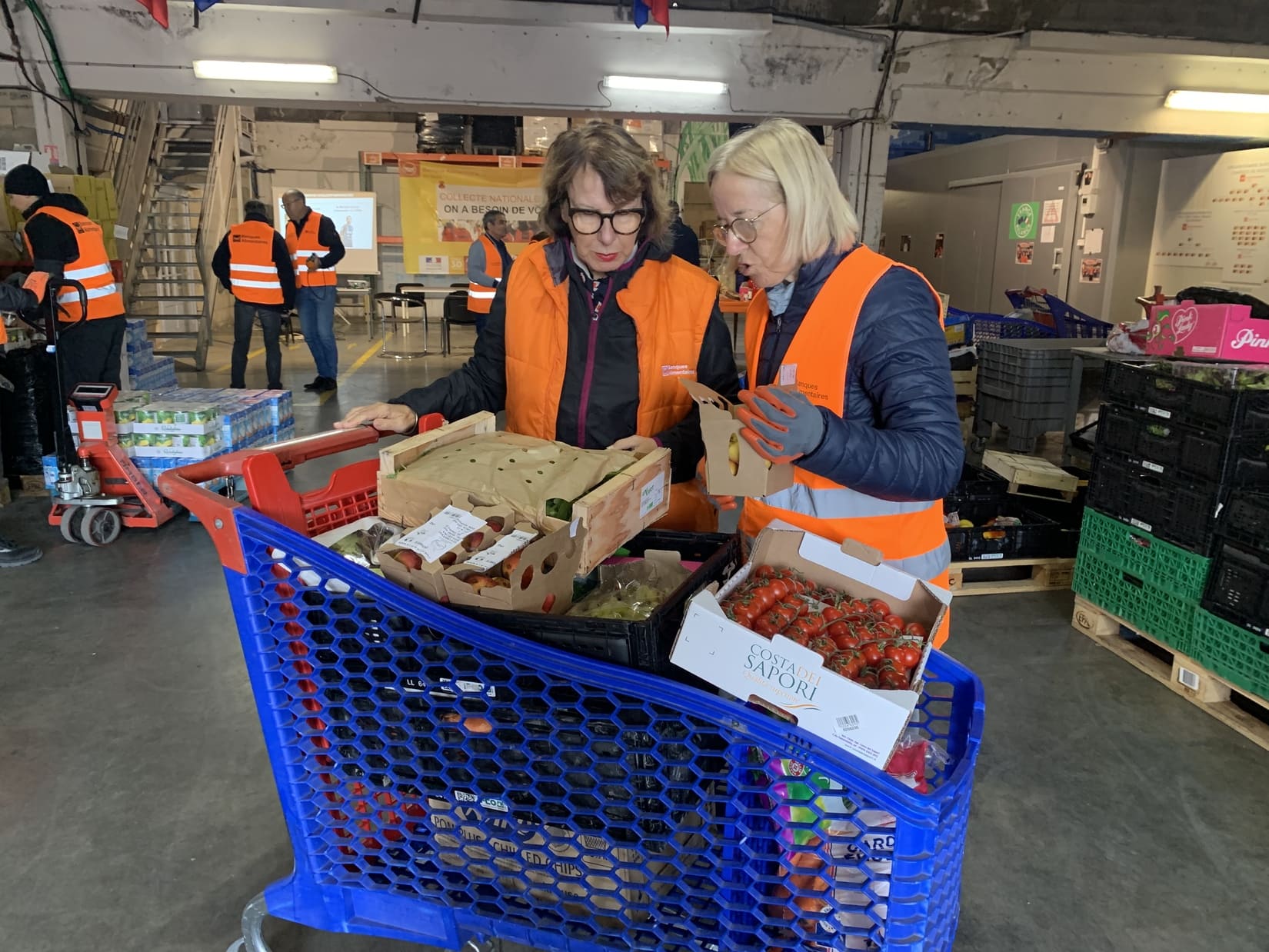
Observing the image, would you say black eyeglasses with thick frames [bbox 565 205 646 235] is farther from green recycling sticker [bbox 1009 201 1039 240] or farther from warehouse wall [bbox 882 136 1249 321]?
green recycling sticker [bbox 1009 201 1039 240]

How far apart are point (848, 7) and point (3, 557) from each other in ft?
24.4

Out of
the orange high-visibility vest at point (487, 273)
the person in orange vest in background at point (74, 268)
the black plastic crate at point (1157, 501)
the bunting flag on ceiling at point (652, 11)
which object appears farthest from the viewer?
the orange high-visibility vest at point (487, 273)

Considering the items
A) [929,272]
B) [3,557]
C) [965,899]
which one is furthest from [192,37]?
[929,272]

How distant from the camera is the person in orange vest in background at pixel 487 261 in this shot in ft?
29.3

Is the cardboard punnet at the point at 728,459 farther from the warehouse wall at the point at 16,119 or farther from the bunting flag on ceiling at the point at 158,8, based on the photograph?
the warehouse wall at the point at 16,119

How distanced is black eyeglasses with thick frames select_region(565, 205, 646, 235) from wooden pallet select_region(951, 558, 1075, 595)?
2822 mm

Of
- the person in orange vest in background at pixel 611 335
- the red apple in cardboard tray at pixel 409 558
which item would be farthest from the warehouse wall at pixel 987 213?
the red apple in cardboard tray at pixel 409 558

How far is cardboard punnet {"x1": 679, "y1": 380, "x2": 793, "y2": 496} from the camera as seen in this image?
52.4 inches

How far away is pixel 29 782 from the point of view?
2.56m

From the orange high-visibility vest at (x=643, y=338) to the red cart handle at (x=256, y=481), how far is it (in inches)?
17.8

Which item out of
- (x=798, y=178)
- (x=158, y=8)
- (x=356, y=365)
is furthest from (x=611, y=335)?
(x=356, y=365)

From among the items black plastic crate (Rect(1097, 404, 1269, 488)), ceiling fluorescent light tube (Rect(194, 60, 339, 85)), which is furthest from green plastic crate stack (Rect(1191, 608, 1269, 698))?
ceiling fluorescent light tube (Rect(194, 60, 339, 85))

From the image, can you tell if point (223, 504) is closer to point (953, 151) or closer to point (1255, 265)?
point (1255, 265)

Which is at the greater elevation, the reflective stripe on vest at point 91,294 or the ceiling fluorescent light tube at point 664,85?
the ceiling fluorescent light tube at point 664,85
